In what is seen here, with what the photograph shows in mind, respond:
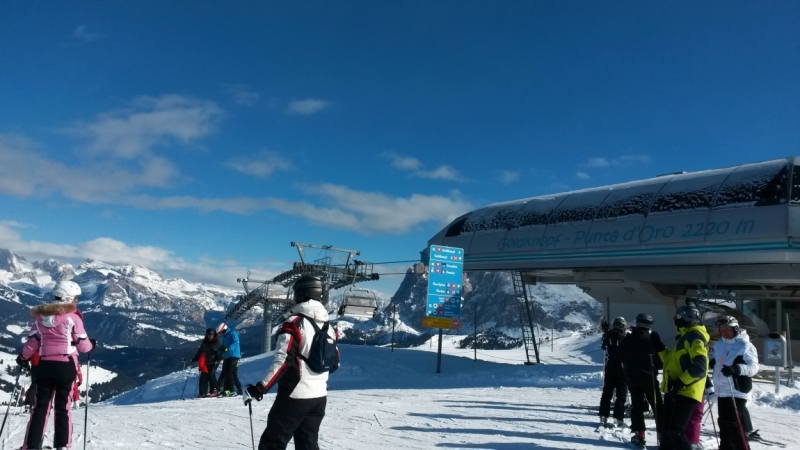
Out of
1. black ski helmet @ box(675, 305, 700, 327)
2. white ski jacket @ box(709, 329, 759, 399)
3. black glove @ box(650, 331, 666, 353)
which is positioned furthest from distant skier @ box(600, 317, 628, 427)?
black ski helmet @ box(675, 305, 700, 327)

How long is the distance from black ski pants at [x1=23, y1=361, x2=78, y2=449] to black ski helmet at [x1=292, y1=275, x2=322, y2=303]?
299 cm

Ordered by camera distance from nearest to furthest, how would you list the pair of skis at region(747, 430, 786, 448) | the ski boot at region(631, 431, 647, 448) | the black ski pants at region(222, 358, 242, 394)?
the ski boot at region(631, 431, 647, 448) → the pair of skis at region(747, 430, 786, 448) → the black ski pants at region(222, 358, 242, 394)

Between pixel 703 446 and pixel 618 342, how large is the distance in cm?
182

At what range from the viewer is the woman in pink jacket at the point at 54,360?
6309mm

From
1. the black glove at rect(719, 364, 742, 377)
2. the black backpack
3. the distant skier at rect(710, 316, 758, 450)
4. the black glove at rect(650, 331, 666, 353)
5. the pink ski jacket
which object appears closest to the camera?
the black backpack

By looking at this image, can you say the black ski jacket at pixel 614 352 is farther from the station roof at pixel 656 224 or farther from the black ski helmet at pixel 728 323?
the station roof at pixel 656 224

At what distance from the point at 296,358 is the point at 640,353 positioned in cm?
516

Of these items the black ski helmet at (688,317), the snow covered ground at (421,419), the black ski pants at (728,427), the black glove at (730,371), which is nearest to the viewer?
the black ski helmet at (688,317)

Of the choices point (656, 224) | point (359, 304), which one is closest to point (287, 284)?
point (359, 304)

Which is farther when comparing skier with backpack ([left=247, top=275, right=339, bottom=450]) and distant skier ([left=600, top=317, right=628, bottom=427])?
distant skier ([left=600, top=317, right=628, bottom=427])

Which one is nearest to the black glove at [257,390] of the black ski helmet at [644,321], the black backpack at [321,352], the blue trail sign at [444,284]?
the black backpack at [321,352]

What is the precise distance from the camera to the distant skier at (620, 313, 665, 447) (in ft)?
26.0

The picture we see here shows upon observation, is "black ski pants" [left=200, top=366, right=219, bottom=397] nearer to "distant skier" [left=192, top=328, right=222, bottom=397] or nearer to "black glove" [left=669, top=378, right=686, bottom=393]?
"distant skier" [left=192, top=328, right=222, bottom=397]

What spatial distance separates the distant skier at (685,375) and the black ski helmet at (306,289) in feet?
13.0
